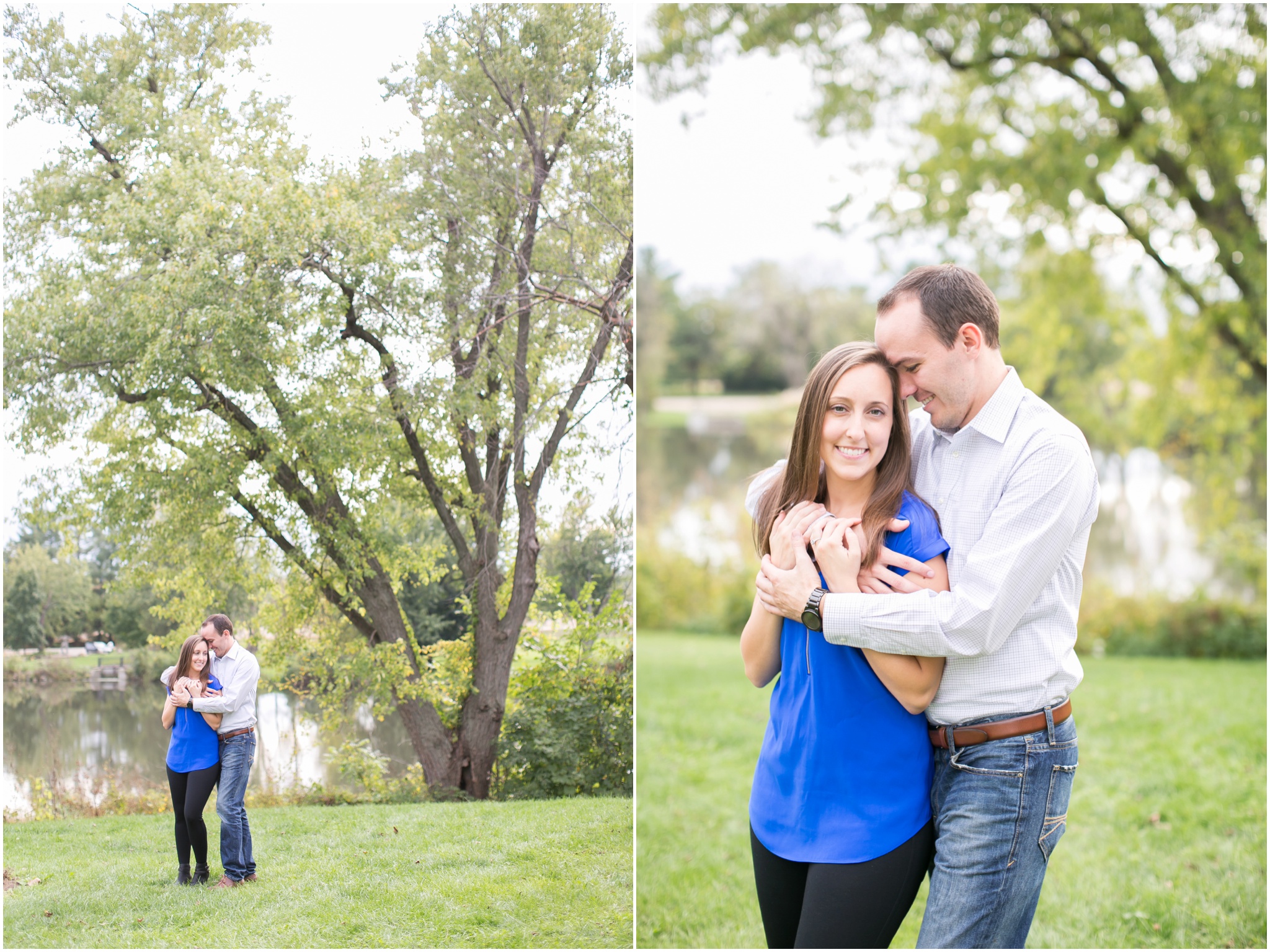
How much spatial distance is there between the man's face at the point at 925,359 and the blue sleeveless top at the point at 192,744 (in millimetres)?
1805

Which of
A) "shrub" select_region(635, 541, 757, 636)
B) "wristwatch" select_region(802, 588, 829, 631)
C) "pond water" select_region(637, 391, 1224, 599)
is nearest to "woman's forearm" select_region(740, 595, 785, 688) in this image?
"wristwatch" select_region(802, 588, 829, 631)

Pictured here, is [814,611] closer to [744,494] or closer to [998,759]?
[998,759]

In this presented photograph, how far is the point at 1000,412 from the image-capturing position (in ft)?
5.43

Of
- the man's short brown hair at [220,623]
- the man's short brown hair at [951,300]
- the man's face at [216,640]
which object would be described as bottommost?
the man's face at [216,640]

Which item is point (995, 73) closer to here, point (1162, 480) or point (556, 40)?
point (556, 40)

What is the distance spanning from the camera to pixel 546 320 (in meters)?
2.62

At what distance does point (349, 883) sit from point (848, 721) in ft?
4.78

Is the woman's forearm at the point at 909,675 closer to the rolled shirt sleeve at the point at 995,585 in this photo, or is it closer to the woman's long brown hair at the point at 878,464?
the rolled shirt sleeve at the point at 995,585

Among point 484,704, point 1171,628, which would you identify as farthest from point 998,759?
point 1171,628

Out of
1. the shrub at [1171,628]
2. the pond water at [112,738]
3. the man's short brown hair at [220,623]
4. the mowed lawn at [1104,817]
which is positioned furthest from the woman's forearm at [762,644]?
the shrub at [1171,628]

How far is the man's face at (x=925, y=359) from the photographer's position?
1680 millimetres

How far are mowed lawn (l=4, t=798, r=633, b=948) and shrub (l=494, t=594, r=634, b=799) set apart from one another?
0.10 m

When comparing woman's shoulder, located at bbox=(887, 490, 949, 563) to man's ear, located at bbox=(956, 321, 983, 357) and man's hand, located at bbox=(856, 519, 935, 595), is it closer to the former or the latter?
man's hand, located at bbox=(856, 519, 935, 595)

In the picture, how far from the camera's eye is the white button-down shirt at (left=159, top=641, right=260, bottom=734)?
2.39 meters
